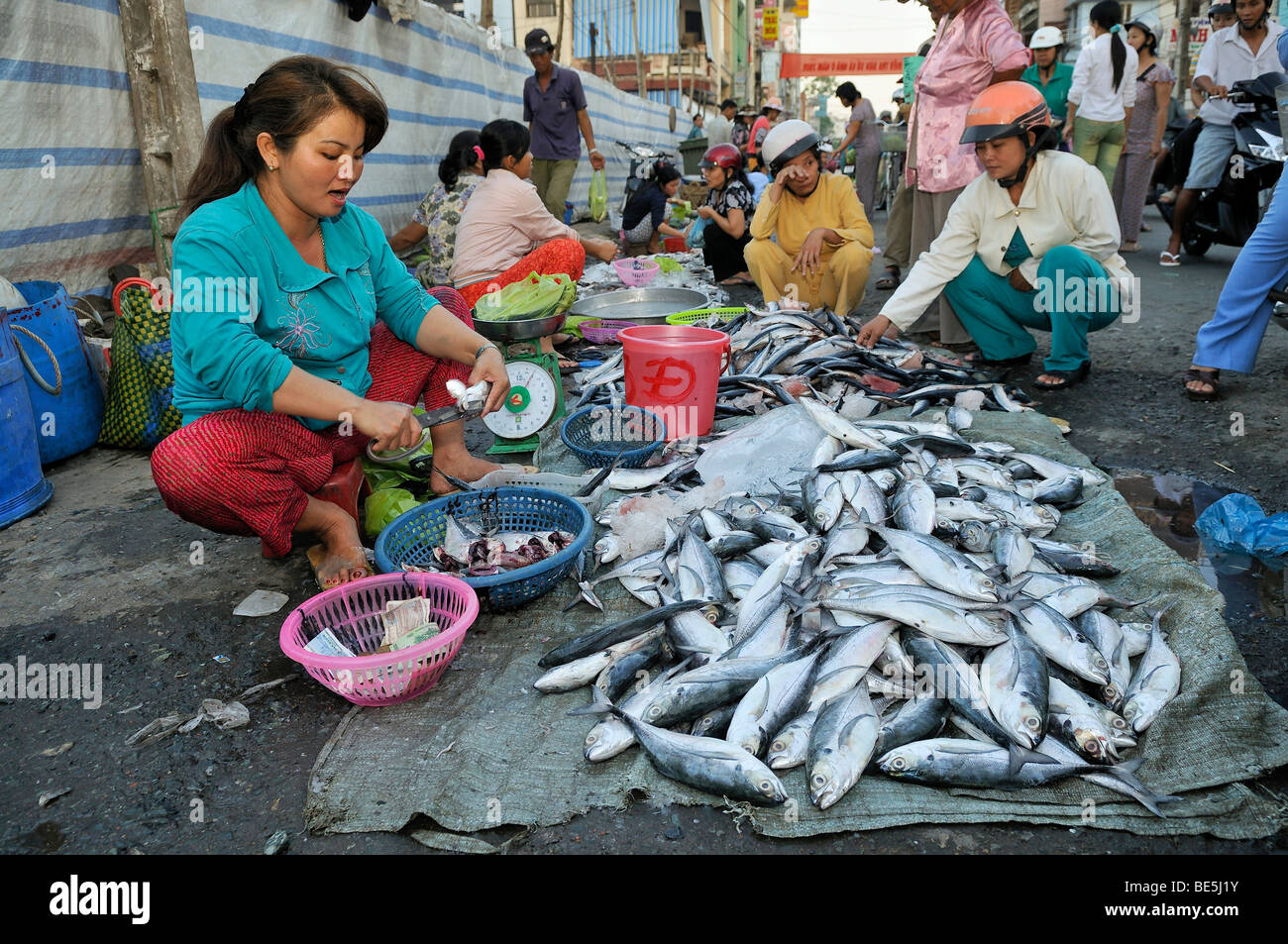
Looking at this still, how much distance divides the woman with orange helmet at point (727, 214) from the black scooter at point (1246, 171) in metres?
4.18

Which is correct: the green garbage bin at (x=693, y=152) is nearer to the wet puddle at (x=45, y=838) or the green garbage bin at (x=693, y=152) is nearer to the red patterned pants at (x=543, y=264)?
the red patterned pants at (x=543, y=264)

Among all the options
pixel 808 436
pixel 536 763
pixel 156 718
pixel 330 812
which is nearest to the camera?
pixel 330 812

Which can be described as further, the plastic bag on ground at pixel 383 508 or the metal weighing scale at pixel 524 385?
Result: the metal weighing scale at pixel 524 385

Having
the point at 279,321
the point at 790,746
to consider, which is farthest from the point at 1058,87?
the point at 790,746

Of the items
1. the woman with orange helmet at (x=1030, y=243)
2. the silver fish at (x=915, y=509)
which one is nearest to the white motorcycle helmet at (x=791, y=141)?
the woman with orange helmet at (x=1030, y=243)

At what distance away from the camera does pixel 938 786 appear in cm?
189

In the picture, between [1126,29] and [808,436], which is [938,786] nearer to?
[808,436]

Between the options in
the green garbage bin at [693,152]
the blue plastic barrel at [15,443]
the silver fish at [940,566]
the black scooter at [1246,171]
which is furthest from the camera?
the green garbage bin at [693,152]

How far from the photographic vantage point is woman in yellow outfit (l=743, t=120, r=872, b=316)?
5.68 meters

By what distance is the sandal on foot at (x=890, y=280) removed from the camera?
7.75 m

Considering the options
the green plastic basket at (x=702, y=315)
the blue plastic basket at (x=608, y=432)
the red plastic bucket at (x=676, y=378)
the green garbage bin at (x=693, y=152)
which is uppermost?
the green garbage bin at (x=693, y=152)

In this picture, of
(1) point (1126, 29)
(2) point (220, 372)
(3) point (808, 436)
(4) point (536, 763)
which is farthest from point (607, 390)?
(1) point (1126, 29)

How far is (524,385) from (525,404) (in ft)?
0.32
